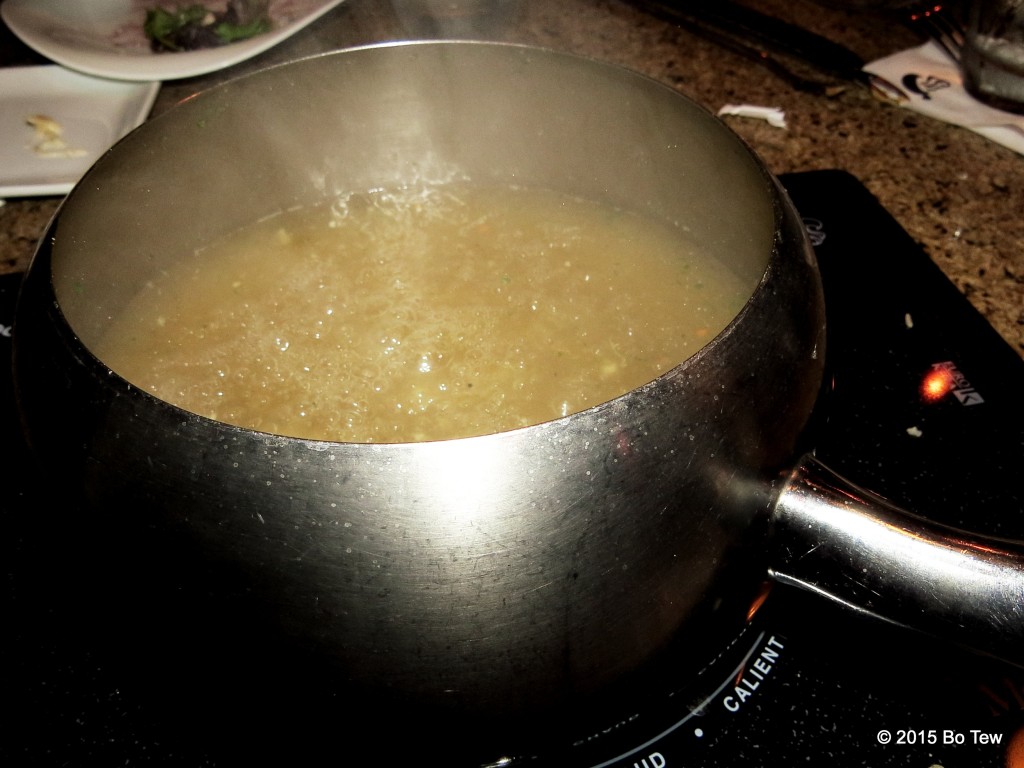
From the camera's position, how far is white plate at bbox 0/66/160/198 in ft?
3.71

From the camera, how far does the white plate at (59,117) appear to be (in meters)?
1.13

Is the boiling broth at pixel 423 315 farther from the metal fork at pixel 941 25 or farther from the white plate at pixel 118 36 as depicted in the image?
the metal fork at pixel 941 25

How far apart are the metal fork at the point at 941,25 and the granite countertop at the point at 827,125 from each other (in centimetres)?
3

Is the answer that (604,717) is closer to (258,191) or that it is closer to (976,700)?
(976,700)

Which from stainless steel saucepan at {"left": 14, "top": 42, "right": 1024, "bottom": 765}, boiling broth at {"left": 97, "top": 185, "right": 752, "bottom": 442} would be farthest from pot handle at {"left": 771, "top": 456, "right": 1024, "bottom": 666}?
boiling broth at {"left": 97, "top": 185, "right": 752, "bottom": 442}

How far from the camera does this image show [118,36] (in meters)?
1.52

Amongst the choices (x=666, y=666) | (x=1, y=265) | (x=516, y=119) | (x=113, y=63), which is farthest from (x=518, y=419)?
(x=113, y=63)

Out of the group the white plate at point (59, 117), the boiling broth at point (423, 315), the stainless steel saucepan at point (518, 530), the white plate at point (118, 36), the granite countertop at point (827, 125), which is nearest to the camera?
the stainless steel saucepan at point (518, 530)

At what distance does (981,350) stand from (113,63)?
1.30m

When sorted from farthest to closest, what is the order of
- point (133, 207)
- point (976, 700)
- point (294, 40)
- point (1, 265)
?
point (294, 40) < point (1, 265) < point (133, 207) < point (976, 700)

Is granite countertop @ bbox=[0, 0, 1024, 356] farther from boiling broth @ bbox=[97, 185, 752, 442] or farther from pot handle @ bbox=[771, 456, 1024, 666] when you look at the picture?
pot handle @ bbox=[771, 456, 1024, 666]

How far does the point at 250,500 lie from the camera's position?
40 cm

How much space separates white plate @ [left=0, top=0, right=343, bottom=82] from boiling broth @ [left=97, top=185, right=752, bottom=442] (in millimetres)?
533

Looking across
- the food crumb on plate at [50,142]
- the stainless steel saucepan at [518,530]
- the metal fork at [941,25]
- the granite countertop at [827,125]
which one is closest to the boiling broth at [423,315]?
the stainless steel saucepan at [518,530]
